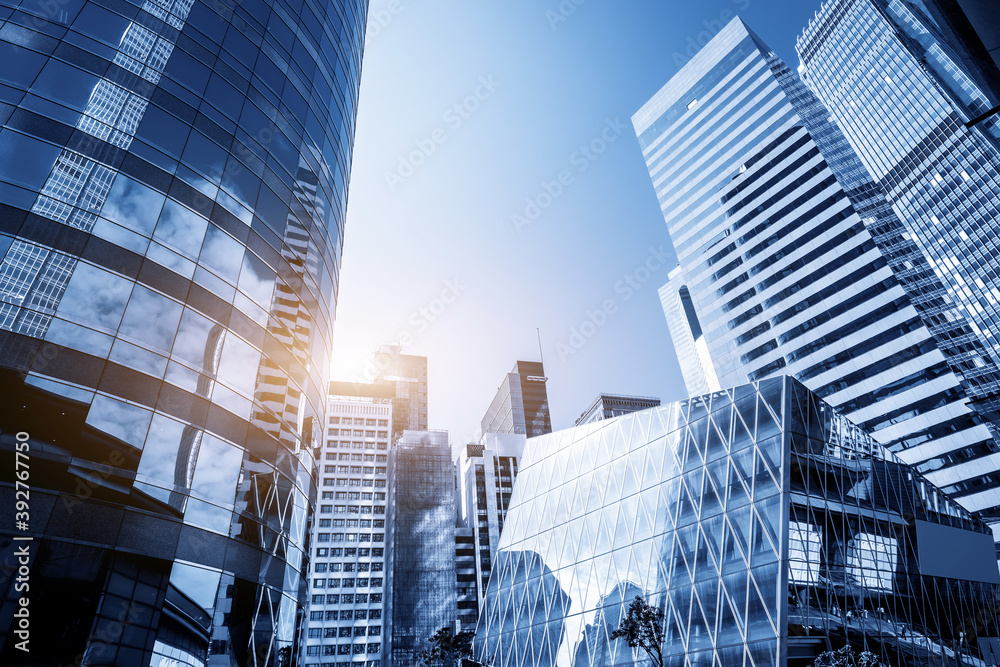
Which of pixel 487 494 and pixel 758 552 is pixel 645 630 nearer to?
pixel 758 552

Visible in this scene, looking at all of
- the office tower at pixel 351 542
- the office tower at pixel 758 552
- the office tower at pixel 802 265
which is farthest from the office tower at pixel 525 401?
the office tower at pixel 758 552

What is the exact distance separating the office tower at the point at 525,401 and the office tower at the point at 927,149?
101145 mm

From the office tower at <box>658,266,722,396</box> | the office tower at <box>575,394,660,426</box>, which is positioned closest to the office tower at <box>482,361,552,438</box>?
the office tower at <box>575,394,660,426</box>

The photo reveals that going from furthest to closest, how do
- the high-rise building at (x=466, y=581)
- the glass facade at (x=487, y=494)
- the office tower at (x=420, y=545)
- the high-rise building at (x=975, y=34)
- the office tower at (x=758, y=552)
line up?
the glass facade at (x=487, y=494)
the high-rise building at (x=466, y=581)
the office tower at (x=420, y=545)
the office tower at (x=758, y=552)
the high-rise building at (x=975, y=34)

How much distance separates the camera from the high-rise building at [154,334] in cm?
1401

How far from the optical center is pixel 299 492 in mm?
21828

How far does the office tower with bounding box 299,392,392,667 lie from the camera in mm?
104312

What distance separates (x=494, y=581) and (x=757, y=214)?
70.5 meters

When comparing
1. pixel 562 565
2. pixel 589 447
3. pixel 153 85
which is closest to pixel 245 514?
pixel 153 85

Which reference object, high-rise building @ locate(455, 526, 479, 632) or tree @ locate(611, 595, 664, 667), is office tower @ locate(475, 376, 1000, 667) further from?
high-rise building @ locate(455, 526, 479, 632)

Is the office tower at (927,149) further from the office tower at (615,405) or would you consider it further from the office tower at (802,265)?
the office tower at (615,405)

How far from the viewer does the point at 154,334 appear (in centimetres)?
1689

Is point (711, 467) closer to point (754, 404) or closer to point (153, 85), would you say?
point (754, 404)

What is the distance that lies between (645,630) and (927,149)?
10022 centimetres
